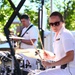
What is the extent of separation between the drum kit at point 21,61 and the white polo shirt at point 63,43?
23.7 inches

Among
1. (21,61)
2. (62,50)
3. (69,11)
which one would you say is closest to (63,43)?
(62,50)

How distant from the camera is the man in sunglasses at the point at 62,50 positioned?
2.96 m

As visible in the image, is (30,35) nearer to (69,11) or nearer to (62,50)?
(62,50)

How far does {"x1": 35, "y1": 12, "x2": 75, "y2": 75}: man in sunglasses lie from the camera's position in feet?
9.72

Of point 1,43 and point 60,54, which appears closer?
point 60,54

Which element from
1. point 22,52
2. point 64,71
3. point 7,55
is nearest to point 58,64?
point 64,71

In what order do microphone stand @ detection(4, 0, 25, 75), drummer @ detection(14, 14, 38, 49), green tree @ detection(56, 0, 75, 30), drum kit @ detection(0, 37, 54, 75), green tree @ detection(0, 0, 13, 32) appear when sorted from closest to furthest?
microphone stand @ detection(4, 0, 25, 75) < drum kit @ detection(0, 37, 54, 75) < drummer @ detection(14, 14, 38, 49) < green tree @ detection(0, 0, 13, 32) < green tree @ detection(56, 0, 75, 30)

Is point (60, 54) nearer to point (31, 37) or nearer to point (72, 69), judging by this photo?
point (72, 69)

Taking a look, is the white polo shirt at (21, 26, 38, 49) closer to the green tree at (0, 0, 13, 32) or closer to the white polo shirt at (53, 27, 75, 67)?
the white polo shirt at (53, 27, 75, 67)

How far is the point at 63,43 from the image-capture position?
9.91 ft

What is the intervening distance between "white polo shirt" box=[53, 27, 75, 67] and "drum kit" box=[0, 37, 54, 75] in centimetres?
60

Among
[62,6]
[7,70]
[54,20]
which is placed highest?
[54,20]

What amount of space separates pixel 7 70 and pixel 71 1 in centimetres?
1015

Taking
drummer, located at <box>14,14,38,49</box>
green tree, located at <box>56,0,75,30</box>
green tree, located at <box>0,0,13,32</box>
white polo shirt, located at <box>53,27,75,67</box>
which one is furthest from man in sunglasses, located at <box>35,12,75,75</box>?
green tree, located at <box>56,0,75,30</box>
